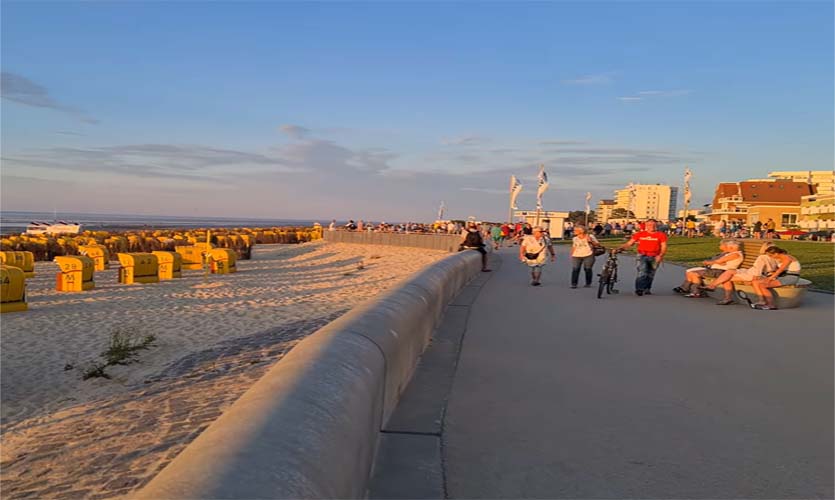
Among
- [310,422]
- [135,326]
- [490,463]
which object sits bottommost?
[135,326]

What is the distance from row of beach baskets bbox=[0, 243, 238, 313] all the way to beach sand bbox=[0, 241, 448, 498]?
0.45 metres

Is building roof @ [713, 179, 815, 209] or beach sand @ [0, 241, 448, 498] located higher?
building roof @ [713, 179, 815, 209]

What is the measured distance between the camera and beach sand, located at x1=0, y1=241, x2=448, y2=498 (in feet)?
17.6

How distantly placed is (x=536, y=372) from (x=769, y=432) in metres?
1.91

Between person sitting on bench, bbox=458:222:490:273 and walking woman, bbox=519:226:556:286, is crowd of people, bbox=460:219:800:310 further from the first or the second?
person sitting on bench, bbox=458:222:490:273

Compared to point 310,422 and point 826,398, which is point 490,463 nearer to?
point 310,422

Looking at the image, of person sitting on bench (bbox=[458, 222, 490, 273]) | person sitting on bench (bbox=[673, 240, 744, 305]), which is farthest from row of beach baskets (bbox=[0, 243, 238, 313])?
person sitting on bench (bbox=[673, 240, 744, 305])

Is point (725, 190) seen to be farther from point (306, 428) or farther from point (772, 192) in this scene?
point (306, 428)

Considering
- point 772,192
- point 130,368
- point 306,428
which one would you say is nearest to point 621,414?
point 306,428

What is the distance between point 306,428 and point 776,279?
30.9ft

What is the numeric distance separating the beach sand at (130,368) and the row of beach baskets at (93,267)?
0.45 meters

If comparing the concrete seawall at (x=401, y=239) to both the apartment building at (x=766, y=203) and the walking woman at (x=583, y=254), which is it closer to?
the walking woman at (x=583, y=254)

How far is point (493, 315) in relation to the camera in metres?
8.45

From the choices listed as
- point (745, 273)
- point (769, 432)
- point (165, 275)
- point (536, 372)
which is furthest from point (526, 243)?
point (165, 275)
